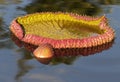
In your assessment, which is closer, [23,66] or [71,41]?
[23,66]

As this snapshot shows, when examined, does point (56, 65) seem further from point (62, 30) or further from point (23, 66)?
point (62, 30)

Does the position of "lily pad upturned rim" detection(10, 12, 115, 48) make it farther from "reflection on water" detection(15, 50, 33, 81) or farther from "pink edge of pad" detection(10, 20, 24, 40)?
"reflection on water" detection(15, 50, 33, 81)

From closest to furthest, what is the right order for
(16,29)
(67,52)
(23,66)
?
(23,66), (67,52), (16,29)

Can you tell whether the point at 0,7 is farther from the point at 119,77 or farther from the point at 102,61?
the point at 119,77

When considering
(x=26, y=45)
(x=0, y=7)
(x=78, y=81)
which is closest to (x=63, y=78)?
(x=78, y=81)

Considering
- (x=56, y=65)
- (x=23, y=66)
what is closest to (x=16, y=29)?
(x=23, y=66)

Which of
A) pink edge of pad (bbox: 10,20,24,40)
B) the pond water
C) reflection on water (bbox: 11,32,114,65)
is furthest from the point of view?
pink edge of pad (bbox: 10,20,24,40)

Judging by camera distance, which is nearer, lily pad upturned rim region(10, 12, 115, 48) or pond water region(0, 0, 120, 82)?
pond water region(0, 0, 120, 82)

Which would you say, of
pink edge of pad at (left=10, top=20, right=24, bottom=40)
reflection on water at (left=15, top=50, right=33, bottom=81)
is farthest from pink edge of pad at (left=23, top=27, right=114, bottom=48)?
reflection on water at (left=15, top=50, right=33, bottom=81)
